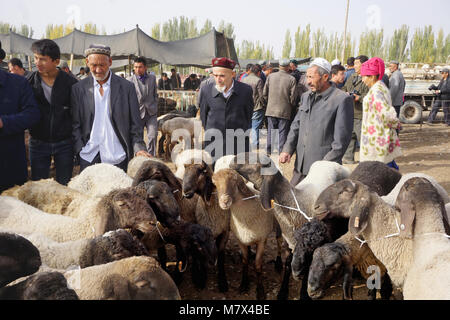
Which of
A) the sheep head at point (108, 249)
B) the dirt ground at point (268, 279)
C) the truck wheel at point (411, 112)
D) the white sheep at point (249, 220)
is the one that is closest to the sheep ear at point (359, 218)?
the dirt ground at point (268, 279)

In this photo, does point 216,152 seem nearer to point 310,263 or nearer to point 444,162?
point 310,263

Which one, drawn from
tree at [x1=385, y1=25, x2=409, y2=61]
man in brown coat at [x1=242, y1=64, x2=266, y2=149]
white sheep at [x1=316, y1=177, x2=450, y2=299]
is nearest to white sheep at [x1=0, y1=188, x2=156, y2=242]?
white sheep at [x1=316, y1=177, x2=450, y2=299]

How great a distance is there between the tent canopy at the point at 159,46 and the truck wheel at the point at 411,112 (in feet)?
27.0

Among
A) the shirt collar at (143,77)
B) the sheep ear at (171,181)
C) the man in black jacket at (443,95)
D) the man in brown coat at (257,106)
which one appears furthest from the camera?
the man in black jacket at (443,95)

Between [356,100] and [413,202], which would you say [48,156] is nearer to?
[413,202]

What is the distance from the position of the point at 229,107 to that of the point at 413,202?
300 cm

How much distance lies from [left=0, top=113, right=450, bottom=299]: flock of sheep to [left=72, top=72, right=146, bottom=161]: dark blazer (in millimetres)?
299

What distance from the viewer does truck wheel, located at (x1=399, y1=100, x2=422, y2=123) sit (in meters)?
17.0

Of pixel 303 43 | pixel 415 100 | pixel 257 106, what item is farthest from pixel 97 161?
pixel 303 43

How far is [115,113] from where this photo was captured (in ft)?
13.6

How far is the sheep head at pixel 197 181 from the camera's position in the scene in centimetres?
329

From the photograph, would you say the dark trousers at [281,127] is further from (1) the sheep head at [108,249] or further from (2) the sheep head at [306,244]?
(1) the sheep head at [108,249]

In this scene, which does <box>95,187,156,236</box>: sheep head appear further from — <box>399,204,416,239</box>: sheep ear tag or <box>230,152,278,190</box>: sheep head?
<box>399,204,416,239</box>: sheep ear tag
